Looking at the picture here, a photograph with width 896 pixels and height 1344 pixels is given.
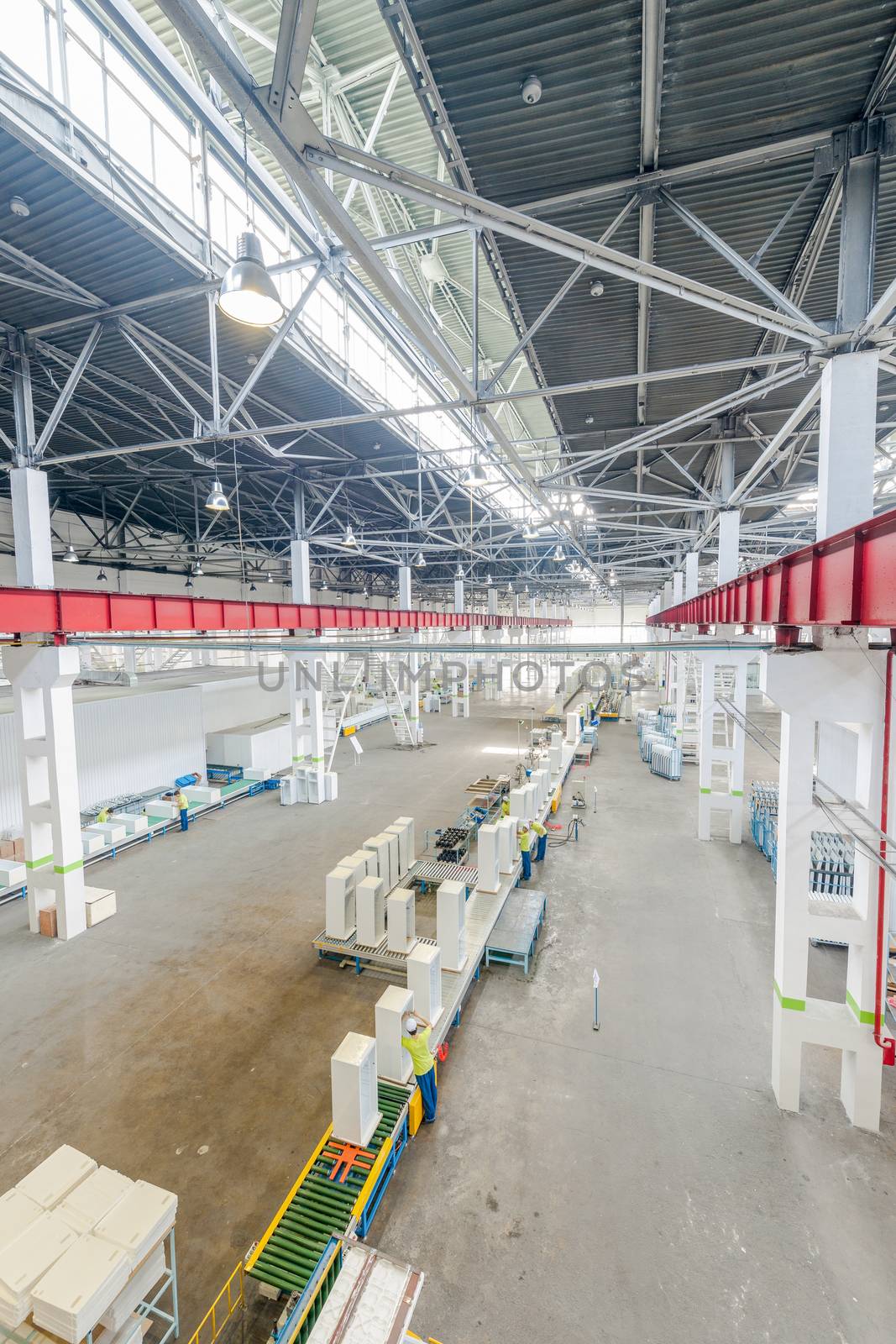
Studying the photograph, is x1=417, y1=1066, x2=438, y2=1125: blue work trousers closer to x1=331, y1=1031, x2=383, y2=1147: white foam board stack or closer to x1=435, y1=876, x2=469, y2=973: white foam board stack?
x1=331, y1=1031, x2=383, y2=1147: white foam board stack

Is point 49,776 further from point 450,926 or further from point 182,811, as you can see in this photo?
point 450,926

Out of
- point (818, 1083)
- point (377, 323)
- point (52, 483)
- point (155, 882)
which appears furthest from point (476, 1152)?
point (52, 483)

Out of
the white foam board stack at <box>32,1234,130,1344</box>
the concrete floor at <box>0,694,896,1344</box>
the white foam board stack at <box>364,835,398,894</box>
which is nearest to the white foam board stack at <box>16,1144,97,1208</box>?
the white foam board stack at <box>32,1234,130,1344</box>

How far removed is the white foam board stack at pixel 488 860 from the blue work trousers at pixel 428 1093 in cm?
503

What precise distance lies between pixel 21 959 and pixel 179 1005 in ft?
13.5

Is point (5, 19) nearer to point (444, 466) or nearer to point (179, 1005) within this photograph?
point (444, 466)

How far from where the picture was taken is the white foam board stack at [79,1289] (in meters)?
3.75

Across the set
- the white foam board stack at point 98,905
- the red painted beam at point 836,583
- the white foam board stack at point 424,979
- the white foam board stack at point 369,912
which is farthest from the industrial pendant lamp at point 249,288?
the white foam board stack at point 98,905

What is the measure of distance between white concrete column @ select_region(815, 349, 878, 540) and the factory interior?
5 centimetres

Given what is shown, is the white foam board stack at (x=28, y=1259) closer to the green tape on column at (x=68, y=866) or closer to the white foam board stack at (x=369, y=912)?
the white foam board stack at (x=369, y=912)

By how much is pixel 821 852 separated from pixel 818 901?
7794 mm

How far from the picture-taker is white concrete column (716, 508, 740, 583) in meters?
13.9

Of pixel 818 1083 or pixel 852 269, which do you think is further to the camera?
pixel 818 1083

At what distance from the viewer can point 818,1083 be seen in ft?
25.7
